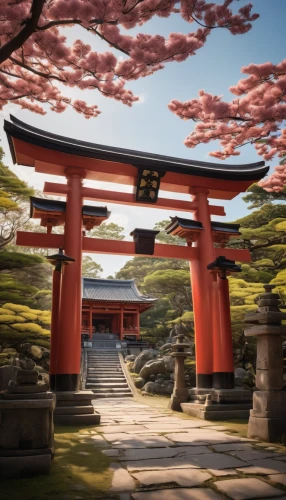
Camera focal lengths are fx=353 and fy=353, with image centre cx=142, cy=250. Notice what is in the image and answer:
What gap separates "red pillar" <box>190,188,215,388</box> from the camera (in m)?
9.25

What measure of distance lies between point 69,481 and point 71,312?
502 centimetres

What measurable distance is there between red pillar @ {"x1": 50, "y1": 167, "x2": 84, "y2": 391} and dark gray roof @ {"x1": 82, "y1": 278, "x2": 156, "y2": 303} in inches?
649

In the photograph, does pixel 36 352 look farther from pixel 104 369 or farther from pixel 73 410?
pixel 73 410

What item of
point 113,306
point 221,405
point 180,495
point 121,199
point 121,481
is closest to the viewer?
point 180,495

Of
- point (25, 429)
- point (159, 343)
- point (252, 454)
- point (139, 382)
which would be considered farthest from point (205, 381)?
point (159, 343)

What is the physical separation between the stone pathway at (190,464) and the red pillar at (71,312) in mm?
1782

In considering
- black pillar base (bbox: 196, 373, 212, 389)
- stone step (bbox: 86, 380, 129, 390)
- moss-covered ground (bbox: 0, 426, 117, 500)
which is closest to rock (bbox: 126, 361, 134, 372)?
stone step (bbox: 86, 380, 129, 390)

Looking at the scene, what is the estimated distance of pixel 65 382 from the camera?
7.82 m

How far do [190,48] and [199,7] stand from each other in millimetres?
754

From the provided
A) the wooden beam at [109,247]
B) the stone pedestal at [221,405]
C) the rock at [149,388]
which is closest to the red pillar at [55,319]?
the wooden beam at [109,247]

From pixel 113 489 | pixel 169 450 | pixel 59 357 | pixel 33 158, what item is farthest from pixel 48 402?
pixel 33 158

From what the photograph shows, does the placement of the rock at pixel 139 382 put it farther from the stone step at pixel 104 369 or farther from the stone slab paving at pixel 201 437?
the stone slab paving at pixel 201 437

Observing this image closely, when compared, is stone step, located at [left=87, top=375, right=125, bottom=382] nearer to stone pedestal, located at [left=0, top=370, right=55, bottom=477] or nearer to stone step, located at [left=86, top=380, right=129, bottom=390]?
stone step, located at [left=86, top=380, right=129, bottom=390]

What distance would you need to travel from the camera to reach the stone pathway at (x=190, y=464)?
3.04 m
